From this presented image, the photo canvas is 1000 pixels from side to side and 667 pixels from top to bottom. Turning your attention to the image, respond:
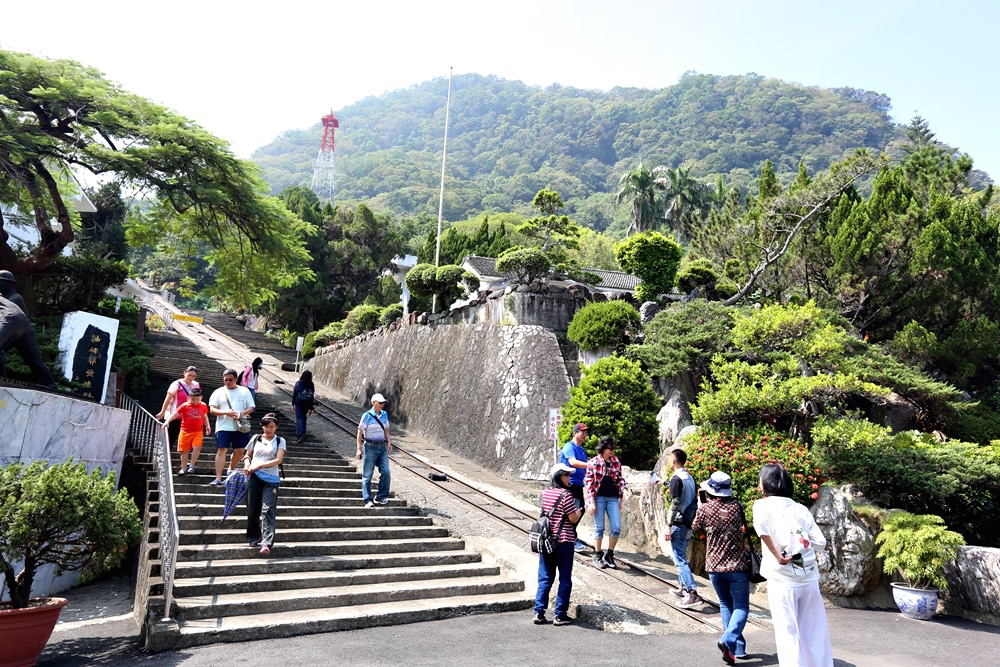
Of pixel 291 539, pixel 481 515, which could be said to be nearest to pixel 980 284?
pixel 481 515

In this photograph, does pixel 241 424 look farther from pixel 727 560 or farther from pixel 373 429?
pixel 727 560

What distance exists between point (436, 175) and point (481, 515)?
112m

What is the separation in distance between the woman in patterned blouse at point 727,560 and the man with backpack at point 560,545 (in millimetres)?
1176

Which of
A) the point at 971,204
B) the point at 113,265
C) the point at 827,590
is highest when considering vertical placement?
the point at 971,204

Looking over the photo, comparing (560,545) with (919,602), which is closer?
(560,545)

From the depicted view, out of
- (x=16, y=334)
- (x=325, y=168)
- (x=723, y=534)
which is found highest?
(x=325, y=168)

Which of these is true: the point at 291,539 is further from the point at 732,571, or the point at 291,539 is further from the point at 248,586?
the point at 732,571

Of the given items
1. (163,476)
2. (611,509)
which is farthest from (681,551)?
(163,476)

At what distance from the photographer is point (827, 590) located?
8.23m

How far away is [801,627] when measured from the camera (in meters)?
4.61

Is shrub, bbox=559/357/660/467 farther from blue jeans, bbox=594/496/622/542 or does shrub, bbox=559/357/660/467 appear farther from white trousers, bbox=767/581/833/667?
white trousers, bbox=767/581/833/667

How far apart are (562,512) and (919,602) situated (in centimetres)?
469

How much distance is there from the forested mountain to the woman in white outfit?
7835 centimetres

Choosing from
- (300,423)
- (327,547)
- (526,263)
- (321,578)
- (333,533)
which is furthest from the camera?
(526,263)
